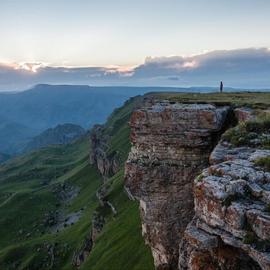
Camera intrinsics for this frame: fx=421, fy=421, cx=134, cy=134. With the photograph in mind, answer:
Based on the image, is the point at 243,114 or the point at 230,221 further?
the point at 243,114

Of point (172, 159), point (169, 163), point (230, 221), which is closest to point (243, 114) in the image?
point (172, 159)

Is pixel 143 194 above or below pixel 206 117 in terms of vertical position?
below

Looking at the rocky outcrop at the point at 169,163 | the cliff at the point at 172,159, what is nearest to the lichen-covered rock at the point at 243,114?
the cliff at the point at 172,159

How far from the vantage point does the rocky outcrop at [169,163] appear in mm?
31203

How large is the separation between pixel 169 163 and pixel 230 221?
1330 cm

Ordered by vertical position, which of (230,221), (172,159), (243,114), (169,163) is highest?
(243,114)

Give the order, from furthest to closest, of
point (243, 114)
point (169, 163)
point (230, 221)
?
point (243, 114) < point (169, 163) < point (230, 221)

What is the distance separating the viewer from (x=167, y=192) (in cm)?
3231

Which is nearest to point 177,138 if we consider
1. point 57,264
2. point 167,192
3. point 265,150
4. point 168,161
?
point 168,161

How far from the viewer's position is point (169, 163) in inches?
1252

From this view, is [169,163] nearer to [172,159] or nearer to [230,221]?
[172,159]

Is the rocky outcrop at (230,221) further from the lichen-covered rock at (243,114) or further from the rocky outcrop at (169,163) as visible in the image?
the lichen-covered rock at (243,114)

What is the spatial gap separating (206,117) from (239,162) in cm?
900

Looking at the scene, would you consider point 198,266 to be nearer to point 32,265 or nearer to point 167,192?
point 167,192
